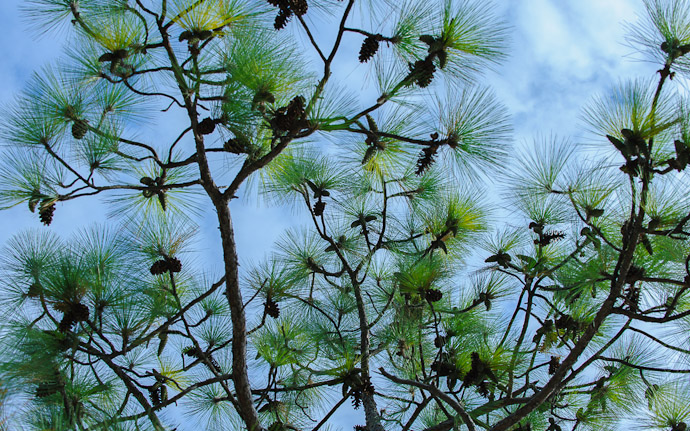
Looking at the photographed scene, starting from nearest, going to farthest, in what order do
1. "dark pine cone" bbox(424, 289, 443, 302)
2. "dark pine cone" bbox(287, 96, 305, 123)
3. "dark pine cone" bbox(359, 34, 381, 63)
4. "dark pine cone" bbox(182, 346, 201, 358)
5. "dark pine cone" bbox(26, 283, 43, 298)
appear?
1. "dark pine cone" bbox(287, 96, 305, 123)
2. "dark pine cone" bbox(359, 34, 381, 63)
3. "dark pine cone" bbox(26, 283, 43, 298)
4. "dark pine cone" bbox(424, 289, 443, 302)
5. "dark pine cone" bbox(182, 346, 201, 358)

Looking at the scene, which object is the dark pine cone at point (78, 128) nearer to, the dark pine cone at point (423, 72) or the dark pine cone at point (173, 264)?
the dark pine cone at point (173, 264)

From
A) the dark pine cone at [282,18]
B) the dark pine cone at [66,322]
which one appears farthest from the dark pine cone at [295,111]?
the dark pine cone at [66,322]

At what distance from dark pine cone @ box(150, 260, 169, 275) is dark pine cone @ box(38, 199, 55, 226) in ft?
1.09

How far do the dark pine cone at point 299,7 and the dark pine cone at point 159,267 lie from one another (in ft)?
2.97

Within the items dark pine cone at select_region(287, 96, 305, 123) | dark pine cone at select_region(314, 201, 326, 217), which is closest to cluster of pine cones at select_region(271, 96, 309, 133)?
dark pine cone at select_region(287, 96, 305, 123)

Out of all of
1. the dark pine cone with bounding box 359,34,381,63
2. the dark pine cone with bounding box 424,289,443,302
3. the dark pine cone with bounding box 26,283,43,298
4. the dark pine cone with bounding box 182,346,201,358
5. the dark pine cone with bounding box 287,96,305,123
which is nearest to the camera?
the dark pine cone with bounding box 287,96,305,123

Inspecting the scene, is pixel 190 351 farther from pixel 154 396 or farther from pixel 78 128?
pixel 78 128

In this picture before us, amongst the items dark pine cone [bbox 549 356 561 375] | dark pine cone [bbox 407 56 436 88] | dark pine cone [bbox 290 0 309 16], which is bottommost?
dark pine cone [bbox 549 356 561 375]

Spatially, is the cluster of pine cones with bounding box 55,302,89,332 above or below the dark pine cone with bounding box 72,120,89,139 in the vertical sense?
below

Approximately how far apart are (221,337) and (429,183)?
1.00 metres

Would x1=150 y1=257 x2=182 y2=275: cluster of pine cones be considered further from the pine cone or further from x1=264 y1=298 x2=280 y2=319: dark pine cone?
the pine cone

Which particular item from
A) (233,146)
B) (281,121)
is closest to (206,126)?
(233,146)

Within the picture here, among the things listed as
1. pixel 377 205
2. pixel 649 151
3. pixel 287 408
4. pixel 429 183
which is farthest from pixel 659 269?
pixel 287 408

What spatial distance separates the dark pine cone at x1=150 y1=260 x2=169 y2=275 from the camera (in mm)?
1944
